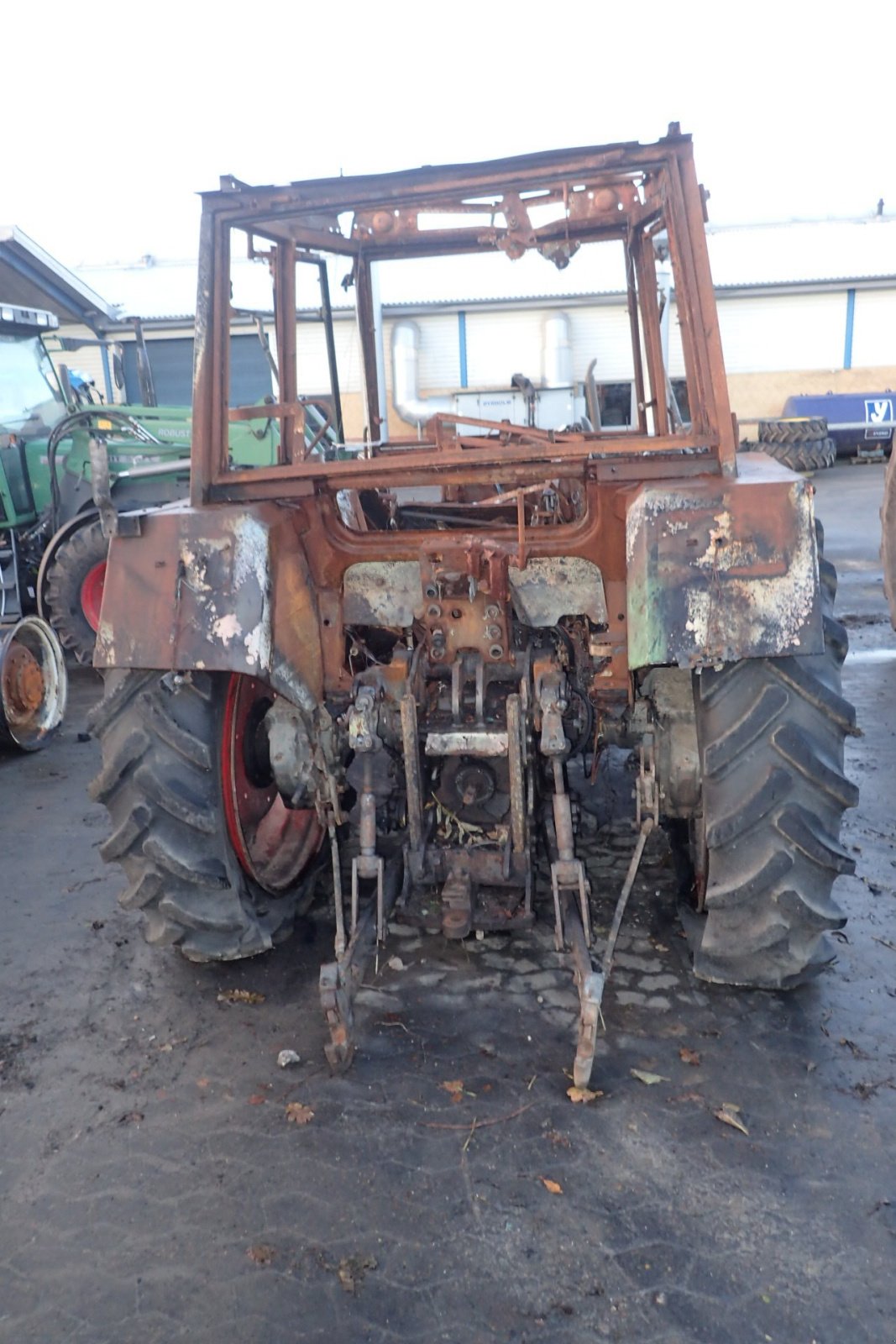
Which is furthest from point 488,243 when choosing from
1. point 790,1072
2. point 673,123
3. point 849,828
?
point 790,1072

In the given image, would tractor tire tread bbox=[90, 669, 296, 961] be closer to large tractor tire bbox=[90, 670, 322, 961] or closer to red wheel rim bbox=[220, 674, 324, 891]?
large tractor tire bbox=[90, 670, 322, 961]

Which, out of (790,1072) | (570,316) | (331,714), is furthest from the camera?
(570,316)

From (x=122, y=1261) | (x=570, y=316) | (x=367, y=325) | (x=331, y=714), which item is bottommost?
(x=122, y=1261)

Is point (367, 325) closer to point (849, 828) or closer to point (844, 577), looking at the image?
point (849, 828)

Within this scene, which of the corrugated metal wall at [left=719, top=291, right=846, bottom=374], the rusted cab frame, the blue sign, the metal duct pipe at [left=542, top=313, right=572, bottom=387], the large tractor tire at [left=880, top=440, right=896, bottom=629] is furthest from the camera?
the corrugated metal wall at [left=719, top=291, right=846, bottom=374]

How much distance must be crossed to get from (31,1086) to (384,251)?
11.5 feet

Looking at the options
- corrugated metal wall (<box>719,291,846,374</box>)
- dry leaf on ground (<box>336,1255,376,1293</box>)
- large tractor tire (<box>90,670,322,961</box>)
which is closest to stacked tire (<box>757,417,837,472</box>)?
corrugated metal wall (<box>719,291,846,374</box>)

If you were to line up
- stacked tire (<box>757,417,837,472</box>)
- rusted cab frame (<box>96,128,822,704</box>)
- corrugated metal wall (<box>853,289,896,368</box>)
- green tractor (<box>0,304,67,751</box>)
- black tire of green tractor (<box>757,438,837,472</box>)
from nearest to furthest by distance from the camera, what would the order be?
rusted cab frame (<box>96,128,822,704</box>) → green tractor (<box>0,304,67,751</box>) → black tire of green tractor (<box>757,438,837,472</box>) → stacked tire (<box>757,417,837,472</box>) → corrugated metal wall (<box>853,289,896,368</box>)

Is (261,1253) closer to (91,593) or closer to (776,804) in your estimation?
(776,804)

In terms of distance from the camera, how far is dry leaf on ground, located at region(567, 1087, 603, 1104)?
2.75 meters

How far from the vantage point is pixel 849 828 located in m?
4.53

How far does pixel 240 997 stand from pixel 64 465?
660 cm

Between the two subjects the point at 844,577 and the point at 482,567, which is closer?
the point at 482,567

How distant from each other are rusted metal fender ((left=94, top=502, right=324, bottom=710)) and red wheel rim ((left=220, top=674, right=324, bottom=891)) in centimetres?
46
